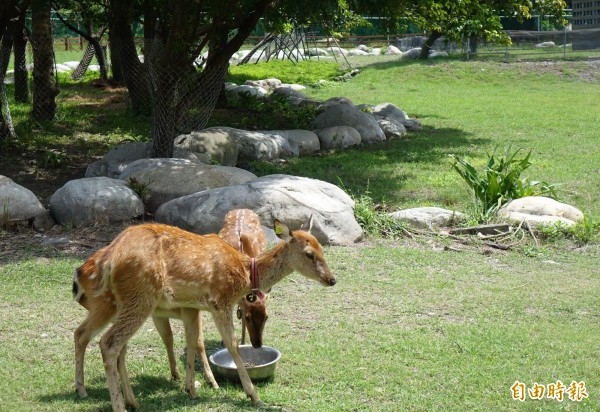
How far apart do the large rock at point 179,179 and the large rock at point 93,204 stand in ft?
1.27

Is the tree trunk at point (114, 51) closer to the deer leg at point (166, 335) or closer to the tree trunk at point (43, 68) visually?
the tree trunk at point (43, 68)

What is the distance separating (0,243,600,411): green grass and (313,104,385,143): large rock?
8342 millimetres

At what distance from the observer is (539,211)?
10.6m

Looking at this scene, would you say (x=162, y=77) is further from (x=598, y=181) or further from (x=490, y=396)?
(x=490, y=396)

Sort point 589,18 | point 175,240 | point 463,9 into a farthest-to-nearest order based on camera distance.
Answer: point 589,18
point 463,9
point 175,240

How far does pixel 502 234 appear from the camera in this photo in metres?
10.1

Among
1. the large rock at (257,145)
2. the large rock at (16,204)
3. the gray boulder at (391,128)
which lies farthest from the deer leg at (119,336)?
the gray boulder at (391,128)

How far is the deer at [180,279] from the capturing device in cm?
505

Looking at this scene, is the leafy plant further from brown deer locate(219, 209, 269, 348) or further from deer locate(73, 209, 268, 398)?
deer locate(73, 209, 268, 398)

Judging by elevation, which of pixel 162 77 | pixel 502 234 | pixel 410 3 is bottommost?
pixel 502 234

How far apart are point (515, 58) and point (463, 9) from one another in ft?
50.8

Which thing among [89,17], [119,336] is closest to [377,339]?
[119,336]

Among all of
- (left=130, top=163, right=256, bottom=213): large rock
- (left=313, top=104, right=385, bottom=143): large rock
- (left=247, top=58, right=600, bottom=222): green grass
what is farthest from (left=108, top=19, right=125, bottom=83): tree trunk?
(left=130, top=163, right=256, bottom=213): large rock

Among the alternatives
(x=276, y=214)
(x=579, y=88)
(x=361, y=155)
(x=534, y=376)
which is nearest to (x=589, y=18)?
(x=579, y=88)
